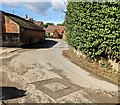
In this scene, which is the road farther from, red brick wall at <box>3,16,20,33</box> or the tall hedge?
red brick wall at <box>3,16,20,33</box>

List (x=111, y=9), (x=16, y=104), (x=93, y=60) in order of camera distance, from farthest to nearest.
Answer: (x=93, y=60), (x=111, y=9), (x=16, y=104)

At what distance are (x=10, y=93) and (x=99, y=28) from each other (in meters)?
7.77

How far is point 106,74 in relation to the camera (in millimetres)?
12688

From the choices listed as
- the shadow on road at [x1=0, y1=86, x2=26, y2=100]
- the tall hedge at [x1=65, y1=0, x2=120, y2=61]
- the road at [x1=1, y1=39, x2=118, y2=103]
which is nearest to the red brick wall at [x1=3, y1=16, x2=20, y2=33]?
the tall hedge at [x1=65, y1=0, x2=120, y2=61]

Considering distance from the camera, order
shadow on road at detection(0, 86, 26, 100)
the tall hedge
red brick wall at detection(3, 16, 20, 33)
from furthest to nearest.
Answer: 1. red brick wall at detection(3, 16, 20, 33)
2. the tall hedge
3. shadow on road at detection(0, 86, 26, 100)

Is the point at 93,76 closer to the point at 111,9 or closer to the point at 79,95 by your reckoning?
the point at 79,95

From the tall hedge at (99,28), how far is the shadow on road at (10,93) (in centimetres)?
673

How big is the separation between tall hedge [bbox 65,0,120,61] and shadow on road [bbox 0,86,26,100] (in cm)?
673

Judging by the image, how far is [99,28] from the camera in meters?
13.5

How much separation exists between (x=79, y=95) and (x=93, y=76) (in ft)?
12.0

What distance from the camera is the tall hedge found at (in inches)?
482

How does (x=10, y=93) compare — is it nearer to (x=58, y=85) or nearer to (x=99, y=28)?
(x=58, y=85)

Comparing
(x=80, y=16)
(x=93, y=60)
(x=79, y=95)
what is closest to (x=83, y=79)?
(x=79, y=95)

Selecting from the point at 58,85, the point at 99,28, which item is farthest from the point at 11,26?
the point at 58,85
